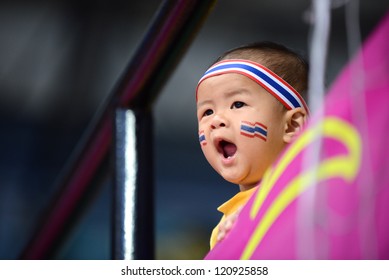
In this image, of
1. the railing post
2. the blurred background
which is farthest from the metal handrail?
the blurred background

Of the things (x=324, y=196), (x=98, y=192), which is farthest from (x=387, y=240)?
(x=98, y=192)

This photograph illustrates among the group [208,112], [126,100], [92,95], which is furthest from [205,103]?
[92,95]

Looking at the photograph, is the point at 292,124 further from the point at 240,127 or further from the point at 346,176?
the point at 346,176

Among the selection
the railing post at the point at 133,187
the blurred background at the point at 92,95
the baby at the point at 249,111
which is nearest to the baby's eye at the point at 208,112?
the baby at the point at 249,111

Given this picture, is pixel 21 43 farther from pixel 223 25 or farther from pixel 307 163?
pixel 307 163

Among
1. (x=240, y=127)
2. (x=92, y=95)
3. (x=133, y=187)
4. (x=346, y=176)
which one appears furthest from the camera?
(x=92, y=95)

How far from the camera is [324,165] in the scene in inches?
13.8

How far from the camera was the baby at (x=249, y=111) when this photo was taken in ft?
1.70

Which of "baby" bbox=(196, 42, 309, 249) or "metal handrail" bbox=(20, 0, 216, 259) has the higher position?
"metal handrail" bbox=(20, 0, 216, 259)

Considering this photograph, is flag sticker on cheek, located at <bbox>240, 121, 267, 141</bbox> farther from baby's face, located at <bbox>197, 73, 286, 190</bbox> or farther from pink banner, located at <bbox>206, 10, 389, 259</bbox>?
pink banner, located at <bbox>206, 10, 389, 259</bbox>

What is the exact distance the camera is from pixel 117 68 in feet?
7.61

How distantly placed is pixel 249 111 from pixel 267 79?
27 mm

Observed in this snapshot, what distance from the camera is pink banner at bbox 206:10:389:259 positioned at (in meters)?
0.33
